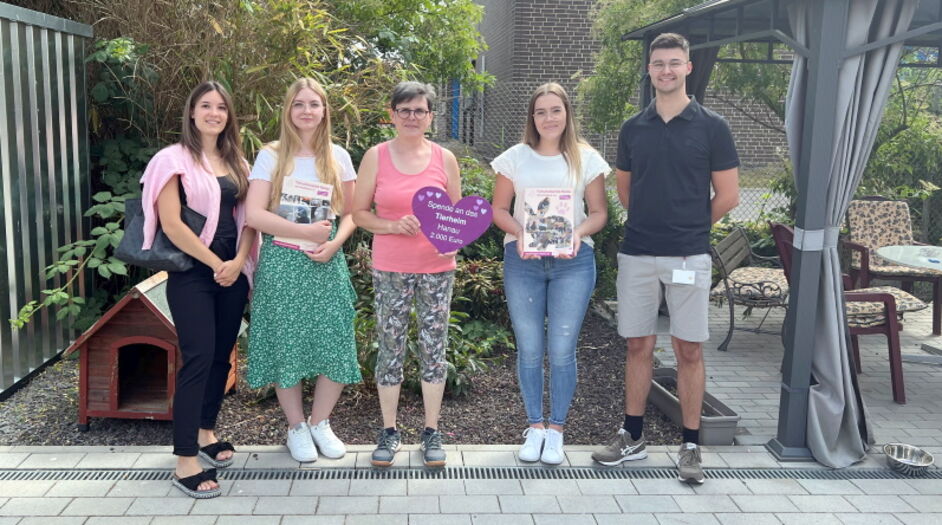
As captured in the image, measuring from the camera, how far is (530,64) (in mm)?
14531

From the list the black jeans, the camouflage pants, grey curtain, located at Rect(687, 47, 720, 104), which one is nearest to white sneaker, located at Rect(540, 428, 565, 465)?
the camouflage pants

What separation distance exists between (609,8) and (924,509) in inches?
260

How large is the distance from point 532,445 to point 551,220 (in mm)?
1111

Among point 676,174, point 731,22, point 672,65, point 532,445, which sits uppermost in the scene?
point 731,22

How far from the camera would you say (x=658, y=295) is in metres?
3.91

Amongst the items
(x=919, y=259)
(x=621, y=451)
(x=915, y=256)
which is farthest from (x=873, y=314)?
(x=621, y=451)

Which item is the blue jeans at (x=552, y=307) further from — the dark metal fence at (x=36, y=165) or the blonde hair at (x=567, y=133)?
the dark metal fence at (x=36, y=165)

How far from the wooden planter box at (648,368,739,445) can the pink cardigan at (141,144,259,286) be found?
2578 millimetres

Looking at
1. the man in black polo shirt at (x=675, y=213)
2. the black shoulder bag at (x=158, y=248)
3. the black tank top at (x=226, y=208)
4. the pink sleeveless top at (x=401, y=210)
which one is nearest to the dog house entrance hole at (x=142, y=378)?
the black shoulder bag at (x=158, y=248)

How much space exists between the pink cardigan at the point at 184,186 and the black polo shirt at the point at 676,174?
188cm

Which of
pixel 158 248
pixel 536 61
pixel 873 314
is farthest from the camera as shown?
pixel 536 61

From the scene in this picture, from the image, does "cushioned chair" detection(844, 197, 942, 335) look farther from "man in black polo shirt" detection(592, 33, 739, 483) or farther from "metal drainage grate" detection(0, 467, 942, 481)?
"man in black polo shirt" detection(592, 33, 739, 483)

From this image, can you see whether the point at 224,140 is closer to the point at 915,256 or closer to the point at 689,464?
the point at 689,464

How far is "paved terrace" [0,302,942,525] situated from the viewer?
3412 millimetres
